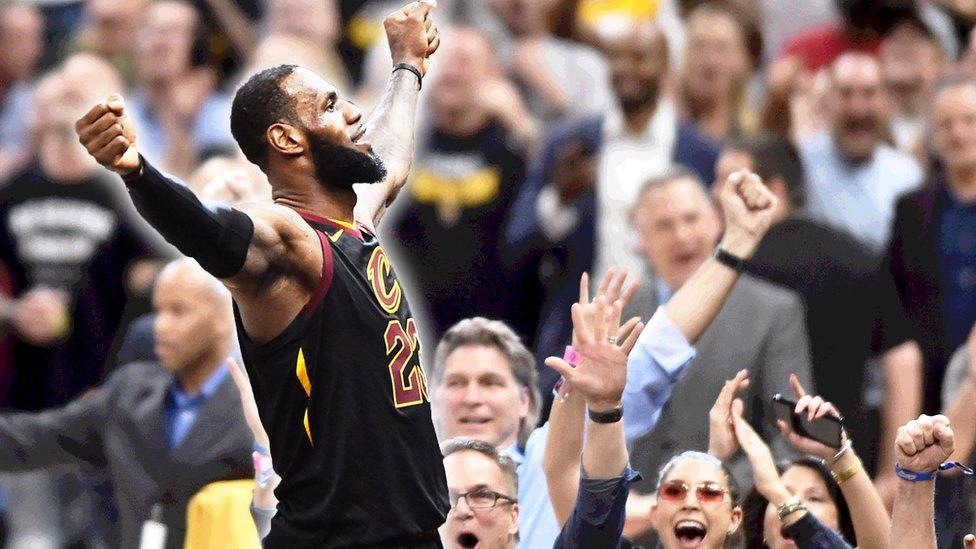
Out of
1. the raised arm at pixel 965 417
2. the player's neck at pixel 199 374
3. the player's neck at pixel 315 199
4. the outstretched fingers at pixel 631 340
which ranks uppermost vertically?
the player's neck at pixel 315 199

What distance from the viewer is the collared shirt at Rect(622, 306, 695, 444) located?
6211mm

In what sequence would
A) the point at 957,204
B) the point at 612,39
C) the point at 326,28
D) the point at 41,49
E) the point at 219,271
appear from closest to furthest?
the point at 219,271, the point at 957,204, the point at 612,39, the point at 326,28, the point at 41,49

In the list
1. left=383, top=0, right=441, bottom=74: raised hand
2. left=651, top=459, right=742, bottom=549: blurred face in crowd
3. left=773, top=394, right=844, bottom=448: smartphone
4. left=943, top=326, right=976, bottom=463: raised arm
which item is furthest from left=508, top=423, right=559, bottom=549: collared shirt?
left=943, top=326, right=976, bottom=463: raised arm

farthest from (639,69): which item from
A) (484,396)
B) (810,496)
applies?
(810,496)

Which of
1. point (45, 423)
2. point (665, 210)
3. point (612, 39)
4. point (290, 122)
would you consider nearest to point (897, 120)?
point (612, 39)

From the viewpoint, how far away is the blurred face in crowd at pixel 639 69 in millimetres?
8820

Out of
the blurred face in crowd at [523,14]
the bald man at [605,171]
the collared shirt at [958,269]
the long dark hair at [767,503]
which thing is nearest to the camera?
the long dark hair at [767,503]

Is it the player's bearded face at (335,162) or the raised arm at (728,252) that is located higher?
the player's bearded face at (335,162)

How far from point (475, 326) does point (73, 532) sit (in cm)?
252

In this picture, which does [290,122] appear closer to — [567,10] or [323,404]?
[323,404]

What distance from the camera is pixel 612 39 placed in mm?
9734

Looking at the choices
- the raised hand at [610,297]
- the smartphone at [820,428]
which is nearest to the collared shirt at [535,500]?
the raised hand at [610,297]

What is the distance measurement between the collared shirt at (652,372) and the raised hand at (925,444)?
124 cm

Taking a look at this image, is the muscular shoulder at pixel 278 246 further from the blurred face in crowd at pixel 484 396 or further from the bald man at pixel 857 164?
the bald man at pixel 857 164
